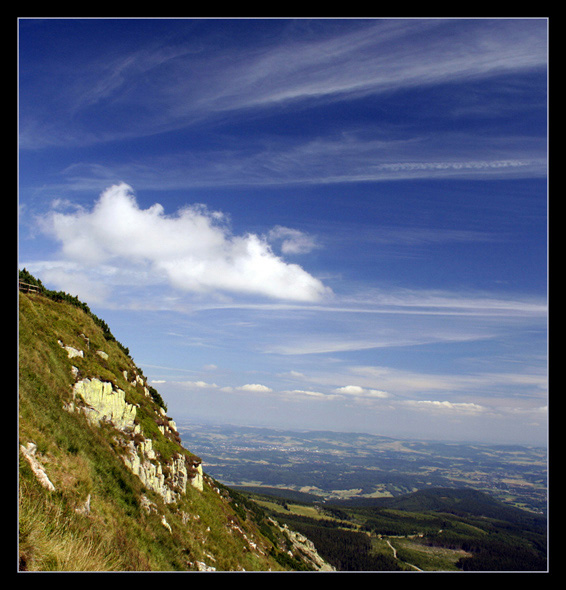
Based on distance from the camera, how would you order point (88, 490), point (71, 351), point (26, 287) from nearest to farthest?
point (88, 490)
point (71, 351)
point (26, 287)

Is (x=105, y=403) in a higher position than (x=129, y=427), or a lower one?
higher

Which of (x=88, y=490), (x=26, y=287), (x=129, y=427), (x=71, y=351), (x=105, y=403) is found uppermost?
(x=26, y=287)

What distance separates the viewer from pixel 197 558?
25609 millimetres

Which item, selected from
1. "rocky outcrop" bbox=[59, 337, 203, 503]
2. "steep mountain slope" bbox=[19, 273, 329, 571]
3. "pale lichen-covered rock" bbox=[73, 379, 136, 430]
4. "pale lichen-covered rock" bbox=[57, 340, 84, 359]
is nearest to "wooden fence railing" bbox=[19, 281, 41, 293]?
"steep mountain slope" bbox=[19, 273, 329, 571]

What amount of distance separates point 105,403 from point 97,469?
10.3 meters

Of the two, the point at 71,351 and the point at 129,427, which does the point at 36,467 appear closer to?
the point at 129,427

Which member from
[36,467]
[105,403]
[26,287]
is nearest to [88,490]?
[36,467]

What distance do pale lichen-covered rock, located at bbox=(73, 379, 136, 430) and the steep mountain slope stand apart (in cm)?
9

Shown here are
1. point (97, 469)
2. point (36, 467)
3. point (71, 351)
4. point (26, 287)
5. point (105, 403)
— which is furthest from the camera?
point (26, 287)

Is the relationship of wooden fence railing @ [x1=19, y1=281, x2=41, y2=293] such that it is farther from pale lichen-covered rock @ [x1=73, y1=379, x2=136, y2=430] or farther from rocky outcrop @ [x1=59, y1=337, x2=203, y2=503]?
pale lichen-covered rock @ [x1=73, y1=379, x2=136, y2=430]

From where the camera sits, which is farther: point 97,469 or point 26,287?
point 26,287

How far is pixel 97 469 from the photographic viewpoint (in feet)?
66.4
